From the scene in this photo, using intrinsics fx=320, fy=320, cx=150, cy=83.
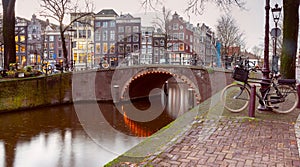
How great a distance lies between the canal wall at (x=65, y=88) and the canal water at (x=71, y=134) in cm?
64

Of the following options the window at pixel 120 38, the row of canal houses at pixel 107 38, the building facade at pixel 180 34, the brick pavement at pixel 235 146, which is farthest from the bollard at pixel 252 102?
the window at pixel 120 38

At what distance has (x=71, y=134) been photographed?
39.5ft

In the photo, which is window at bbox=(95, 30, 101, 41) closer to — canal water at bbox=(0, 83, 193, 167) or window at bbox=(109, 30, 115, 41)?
window at bbox=(109, 30, 115, 41)

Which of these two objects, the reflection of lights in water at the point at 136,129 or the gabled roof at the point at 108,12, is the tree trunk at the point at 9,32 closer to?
the reflection of lights in water at the point at 136,129

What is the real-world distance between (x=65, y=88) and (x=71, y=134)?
8.22 metres

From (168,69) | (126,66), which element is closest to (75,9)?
(126,66)

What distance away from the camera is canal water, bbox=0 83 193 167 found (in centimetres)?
906

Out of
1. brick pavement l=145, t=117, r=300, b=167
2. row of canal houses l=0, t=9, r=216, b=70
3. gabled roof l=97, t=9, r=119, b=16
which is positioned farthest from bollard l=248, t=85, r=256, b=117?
gabled roof l=97, t=9, r=119, b=16

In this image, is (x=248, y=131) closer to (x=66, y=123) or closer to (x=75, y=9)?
(x=66, y=123)

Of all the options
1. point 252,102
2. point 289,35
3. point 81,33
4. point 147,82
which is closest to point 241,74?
point 252,102

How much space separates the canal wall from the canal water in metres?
0.64

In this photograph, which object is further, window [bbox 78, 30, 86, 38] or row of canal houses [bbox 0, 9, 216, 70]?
window [bbox 78, 30, 86, 38]

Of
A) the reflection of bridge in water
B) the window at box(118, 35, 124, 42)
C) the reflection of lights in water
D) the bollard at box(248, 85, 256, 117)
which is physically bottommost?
the reflection of lights in water

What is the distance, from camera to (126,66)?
22.8 metres
